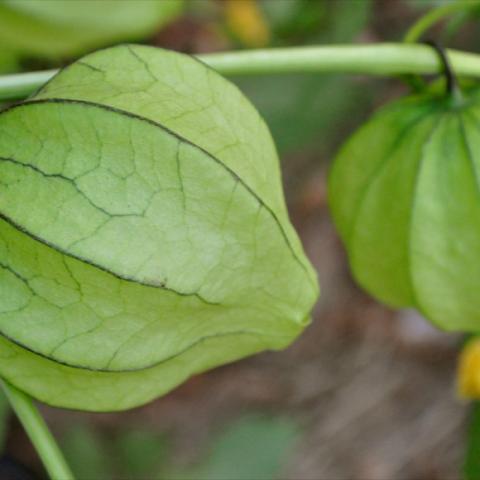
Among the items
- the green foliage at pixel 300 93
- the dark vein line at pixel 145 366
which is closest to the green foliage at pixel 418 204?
the dark vein line at pixel 145 366

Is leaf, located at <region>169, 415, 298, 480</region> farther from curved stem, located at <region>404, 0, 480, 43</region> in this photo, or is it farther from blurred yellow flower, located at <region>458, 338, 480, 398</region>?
curved stem, located at <region>404, 0, 480, 43</region>

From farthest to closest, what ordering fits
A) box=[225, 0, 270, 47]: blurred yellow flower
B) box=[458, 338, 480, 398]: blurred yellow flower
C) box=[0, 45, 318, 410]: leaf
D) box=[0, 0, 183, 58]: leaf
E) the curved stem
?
box=[225, 0, 270, 47]: blurred yellow flower < box=[458, 338, 480, 398]: blurred yellow flower < box=[0, 0, 183, 58]: leaf < the curved stem < box=[0, 45, 318, 410]: leaf

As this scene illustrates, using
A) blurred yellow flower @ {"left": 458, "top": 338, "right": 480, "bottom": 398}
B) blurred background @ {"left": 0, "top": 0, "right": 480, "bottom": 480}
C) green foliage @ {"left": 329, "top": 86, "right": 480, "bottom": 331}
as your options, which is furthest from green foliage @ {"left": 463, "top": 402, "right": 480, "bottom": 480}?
blurred background @ {"left": 0, "top": 0, "right": 480, "bottom": 480}

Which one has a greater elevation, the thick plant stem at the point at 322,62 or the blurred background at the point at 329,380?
the thick plant stem at the point at 322,62

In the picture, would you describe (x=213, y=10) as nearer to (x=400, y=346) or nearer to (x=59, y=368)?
(x=400, y=346)

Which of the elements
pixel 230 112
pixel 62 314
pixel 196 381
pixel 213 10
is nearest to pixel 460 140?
pixel 230 112

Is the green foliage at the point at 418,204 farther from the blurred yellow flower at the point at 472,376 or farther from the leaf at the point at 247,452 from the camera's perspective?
the leaf at the point at 247,452

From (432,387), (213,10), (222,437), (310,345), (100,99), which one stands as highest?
(100,99)
